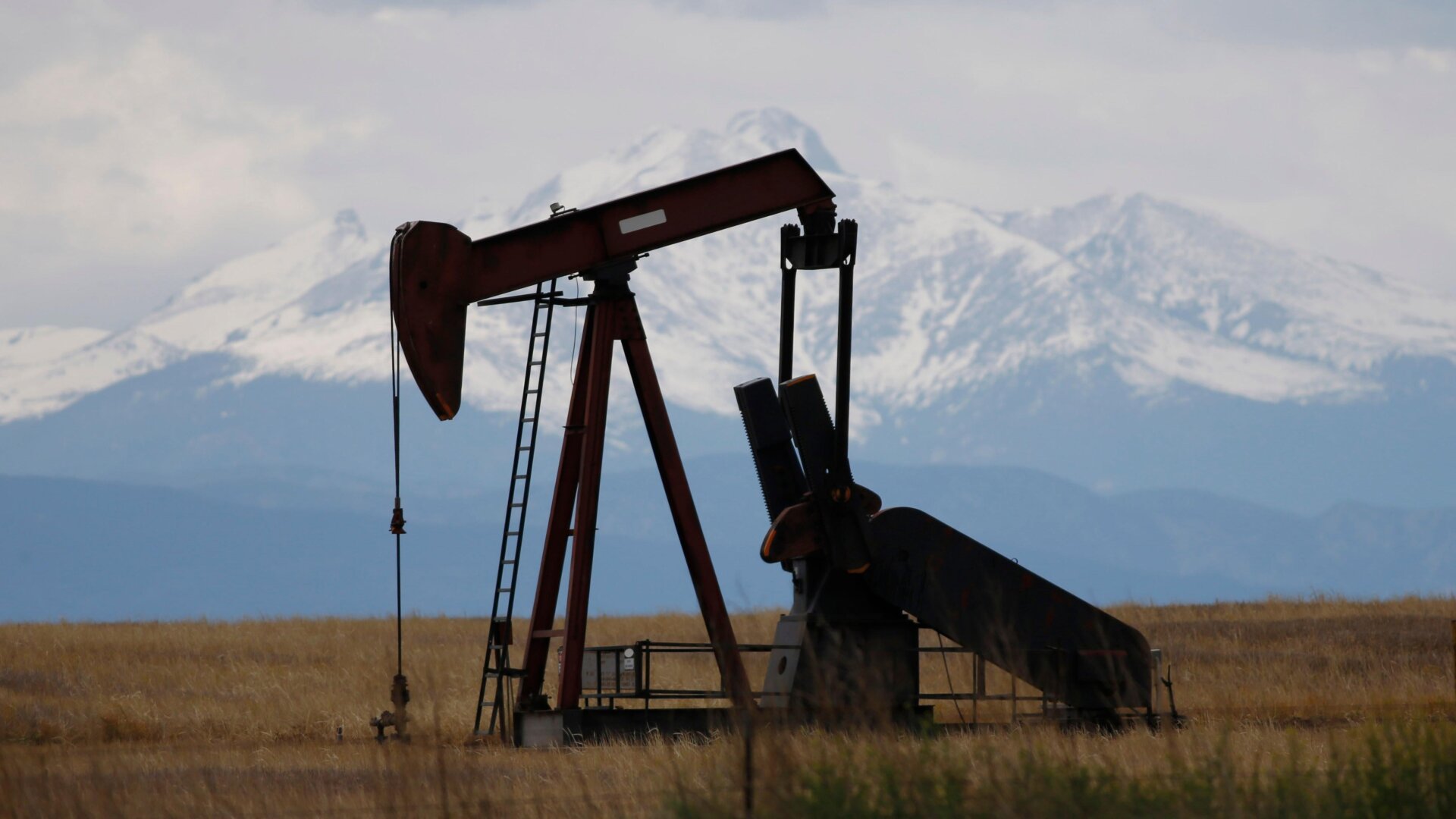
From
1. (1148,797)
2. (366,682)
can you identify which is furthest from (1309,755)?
(366,682)

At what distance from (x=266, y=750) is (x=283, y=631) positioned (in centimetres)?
1174

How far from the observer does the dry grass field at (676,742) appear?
7551mm

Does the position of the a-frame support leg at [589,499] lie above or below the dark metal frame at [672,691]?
above

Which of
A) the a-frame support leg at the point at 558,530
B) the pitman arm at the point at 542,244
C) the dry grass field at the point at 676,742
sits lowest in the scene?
the dry grass field at the point at 676,742

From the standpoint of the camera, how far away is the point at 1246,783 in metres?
8.60

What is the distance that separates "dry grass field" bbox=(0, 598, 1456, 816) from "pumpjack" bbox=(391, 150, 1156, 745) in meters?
0.79

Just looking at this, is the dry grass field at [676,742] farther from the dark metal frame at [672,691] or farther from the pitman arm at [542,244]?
the pitman arm at [542,244]

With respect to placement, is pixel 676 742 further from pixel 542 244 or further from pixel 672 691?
pixel 542 244

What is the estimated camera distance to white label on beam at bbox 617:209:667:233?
1359cm

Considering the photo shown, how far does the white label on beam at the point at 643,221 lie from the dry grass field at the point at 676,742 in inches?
138

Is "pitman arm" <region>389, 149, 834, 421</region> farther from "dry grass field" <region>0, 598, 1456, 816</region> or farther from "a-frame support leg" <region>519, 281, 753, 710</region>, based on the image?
"dry grass field" <region>0, 598, 1456, 816</region>

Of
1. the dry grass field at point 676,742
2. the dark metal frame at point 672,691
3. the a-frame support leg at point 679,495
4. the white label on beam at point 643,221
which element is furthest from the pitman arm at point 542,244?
the dry grass field at point 676,742

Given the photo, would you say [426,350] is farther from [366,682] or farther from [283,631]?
[283,631]

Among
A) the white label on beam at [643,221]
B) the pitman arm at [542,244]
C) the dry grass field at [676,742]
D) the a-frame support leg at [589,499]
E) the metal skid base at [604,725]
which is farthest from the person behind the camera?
the white label on beam at [643,221]
